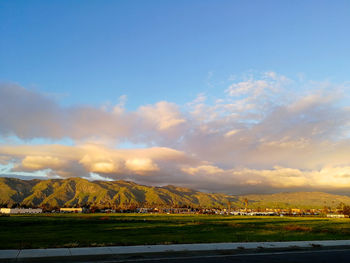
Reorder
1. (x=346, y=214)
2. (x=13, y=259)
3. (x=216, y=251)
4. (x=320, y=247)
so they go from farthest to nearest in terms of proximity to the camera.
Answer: (x=346, y=214) → (x=320, y=247) → (x=216, y=251) → (x=13, y=259)

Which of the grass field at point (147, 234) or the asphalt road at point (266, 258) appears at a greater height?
the asphalt road at point (266, 258)

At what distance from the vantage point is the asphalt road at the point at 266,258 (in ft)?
47.4

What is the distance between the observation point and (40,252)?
1502cm

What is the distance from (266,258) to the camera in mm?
15422

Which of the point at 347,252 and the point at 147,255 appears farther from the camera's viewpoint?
the point at 347,252

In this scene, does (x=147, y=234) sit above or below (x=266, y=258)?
below

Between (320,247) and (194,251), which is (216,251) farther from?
(320,247)

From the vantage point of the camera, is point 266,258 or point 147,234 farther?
point 147,234

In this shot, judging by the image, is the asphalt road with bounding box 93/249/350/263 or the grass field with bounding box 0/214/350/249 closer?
the asphalt road with bounding box 93/249/350/263

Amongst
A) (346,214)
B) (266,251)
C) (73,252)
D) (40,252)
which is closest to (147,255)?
(73,252)

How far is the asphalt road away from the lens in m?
14.4

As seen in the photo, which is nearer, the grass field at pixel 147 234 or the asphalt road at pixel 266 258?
the asphalt road at pixel 266 258

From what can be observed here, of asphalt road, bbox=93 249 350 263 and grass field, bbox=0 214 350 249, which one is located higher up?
asphalt road, bbox=93 249 350 263

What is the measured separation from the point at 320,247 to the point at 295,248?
2067 mm
